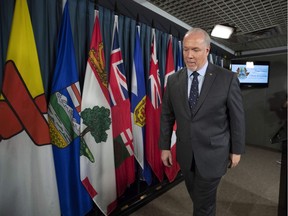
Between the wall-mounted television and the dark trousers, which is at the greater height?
the wall-mounted television

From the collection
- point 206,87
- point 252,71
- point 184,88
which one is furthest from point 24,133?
point 252,71

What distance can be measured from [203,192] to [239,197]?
1383 millimetres

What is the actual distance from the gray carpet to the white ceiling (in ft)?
6.73

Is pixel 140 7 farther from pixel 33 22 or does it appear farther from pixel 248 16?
pixel 248 16

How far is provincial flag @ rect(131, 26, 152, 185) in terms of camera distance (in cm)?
195

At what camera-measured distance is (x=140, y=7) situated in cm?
200

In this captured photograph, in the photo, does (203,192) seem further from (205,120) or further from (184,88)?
(184,88)

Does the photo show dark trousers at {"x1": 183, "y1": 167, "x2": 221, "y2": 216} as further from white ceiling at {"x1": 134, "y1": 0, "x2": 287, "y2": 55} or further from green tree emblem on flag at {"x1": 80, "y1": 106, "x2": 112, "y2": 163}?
white ceiling at {"x1": 134, "y1": 0, "x2": 287, "y2": 55}

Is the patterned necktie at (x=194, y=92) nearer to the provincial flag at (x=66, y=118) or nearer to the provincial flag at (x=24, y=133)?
the provincial flag at (x=66, y=118)

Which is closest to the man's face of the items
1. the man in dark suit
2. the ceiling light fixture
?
the man in dark suit

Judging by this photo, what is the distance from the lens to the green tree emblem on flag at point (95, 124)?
151 cm

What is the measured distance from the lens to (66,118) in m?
1.42

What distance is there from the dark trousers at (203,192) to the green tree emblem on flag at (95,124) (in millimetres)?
688

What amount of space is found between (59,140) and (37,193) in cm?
34
